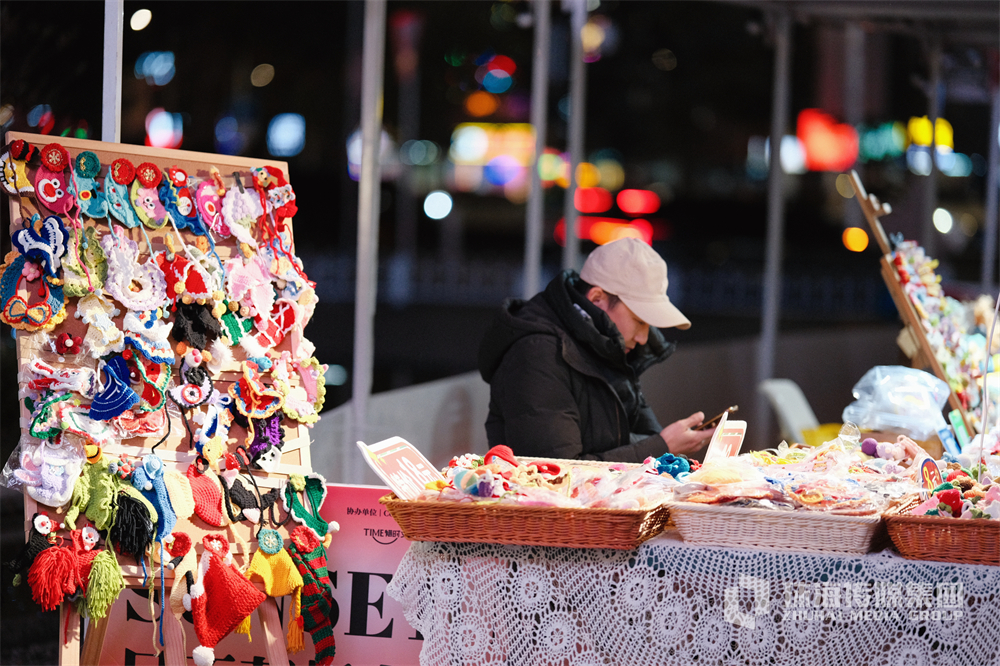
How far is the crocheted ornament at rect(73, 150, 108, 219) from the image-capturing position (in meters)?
2.54

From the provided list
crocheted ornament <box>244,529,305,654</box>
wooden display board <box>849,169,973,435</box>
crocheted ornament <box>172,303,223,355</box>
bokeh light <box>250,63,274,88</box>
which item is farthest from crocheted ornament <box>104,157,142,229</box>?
bokeh light <box>250,63,274,88</box>

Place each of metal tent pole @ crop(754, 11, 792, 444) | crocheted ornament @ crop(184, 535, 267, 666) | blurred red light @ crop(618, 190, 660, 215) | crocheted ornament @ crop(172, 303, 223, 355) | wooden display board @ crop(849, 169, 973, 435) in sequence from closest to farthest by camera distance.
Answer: crocheted ornament @ crop(184, 535, 267, 666), crocheted ornament @ crop(172, 303, 223, 355), wooden display board @ crop(849, 169, 973, 435), metal tent pole @ crop(754, 11, 792, 444), blurred red light @ crop(618, 190, 660, 215)

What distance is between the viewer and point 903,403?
132 inches

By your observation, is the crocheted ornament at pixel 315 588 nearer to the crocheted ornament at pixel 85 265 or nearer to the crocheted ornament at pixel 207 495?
the crocheted ornament at pixel 207 495

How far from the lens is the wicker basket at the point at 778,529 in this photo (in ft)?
6.84

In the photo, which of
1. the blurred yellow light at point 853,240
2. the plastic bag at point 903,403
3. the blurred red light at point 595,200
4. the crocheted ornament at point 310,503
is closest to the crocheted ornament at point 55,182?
the crocheted ornament at point 310,503

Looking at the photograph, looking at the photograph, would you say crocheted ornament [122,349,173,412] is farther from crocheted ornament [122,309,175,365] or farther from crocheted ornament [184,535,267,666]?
crocheted ornament [184,535,267,666]

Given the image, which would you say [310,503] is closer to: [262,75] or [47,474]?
[47,474]

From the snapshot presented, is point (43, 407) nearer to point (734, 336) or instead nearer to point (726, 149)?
point (734, 336)

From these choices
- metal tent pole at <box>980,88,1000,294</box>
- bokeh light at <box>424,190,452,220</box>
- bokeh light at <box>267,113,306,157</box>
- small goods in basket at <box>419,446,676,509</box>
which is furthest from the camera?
bokeh light at <box>424,190,452,220</box>

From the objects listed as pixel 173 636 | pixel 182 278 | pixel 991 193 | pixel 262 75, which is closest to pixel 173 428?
pixel 182 278

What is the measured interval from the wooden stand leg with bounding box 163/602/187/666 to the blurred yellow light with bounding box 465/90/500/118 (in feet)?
92.7

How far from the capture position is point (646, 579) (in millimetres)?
2148

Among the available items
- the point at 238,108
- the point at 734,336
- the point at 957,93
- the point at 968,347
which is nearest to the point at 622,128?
the point at 238,108
